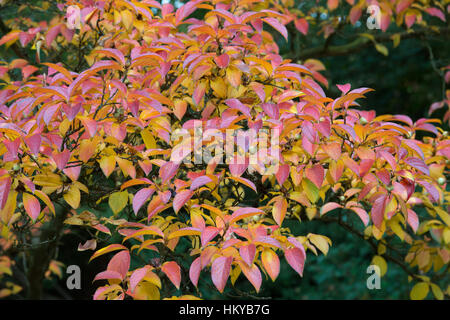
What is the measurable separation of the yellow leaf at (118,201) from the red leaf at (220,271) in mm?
→ 478

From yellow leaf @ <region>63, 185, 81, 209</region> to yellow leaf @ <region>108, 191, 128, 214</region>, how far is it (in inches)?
3.9

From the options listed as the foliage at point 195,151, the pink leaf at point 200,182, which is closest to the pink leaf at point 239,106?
the foliage at point 195,151

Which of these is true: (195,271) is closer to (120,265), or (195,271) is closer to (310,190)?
(120,265)

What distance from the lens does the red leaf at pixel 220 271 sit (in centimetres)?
97

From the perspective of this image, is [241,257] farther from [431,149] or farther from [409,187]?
[431,149]

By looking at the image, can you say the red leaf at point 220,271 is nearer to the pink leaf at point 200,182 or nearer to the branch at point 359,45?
the pink leaf at point 200,182

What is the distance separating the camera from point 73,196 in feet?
4.31

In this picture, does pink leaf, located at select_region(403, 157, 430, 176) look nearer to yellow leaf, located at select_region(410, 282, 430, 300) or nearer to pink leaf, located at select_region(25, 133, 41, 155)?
yellow leaf, located at select_region(410, 282, 430, 300)

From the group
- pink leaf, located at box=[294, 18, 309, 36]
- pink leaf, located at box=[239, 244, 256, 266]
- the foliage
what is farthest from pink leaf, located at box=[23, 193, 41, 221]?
pink leaf, located at box=[294, 18, 309, 36]

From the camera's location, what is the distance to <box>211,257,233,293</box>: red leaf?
97cm

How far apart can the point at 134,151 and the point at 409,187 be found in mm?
835

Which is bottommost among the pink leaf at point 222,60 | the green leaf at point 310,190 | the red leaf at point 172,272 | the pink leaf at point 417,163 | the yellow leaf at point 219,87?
the red leaf at point 172,272
